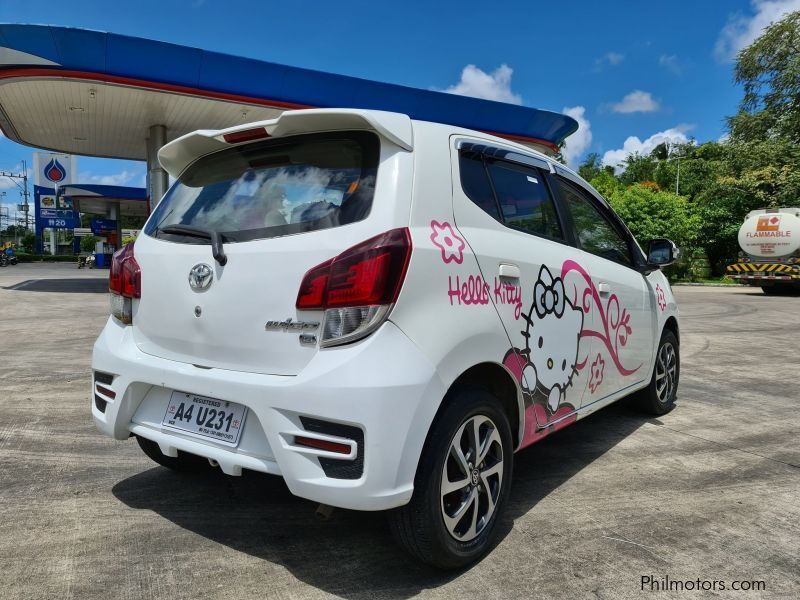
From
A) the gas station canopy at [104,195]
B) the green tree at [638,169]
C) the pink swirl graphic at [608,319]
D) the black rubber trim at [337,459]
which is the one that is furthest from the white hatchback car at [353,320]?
the green tree at [638,169]

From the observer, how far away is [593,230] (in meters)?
3.89

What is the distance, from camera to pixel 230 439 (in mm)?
2385

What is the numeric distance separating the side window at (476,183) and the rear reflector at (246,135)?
2.90 ft

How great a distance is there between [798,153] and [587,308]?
30.2m

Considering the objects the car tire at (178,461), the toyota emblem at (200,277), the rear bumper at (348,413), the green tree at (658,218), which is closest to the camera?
the rear bumper at (348,413)

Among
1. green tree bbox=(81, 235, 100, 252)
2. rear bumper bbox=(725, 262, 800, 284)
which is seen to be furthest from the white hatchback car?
green tree bbox=(81, 235, 100, 252)

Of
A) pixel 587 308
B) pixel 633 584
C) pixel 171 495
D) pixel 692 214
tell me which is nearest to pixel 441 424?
pixel 633 584

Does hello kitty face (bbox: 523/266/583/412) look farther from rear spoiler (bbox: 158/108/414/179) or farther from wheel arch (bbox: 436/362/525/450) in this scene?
rear spoiler (bbox: 158/108/414/179)

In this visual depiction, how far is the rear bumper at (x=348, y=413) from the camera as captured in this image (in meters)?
2.12

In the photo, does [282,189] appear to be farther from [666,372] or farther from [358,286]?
[666,372]

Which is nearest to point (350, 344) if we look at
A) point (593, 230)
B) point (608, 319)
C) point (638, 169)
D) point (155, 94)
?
point (608, 319)

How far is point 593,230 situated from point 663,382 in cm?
181

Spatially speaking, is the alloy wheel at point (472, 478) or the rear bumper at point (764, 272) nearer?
the alloy wheel at point (472, 478)

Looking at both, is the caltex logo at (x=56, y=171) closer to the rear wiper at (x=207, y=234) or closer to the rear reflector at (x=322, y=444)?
the rear wiper at (x=207, y=234)
